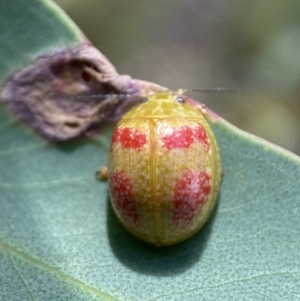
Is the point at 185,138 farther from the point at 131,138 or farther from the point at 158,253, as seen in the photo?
the point at 158,253

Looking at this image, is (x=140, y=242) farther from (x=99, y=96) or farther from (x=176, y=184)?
(x=99, y=96)

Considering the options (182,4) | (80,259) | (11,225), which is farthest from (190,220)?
(182,4)

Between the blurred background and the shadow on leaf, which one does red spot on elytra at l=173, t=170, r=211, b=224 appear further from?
the blurred background

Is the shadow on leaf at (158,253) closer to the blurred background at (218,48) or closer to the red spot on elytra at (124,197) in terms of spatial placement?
the red spot on elytra at (124,197)

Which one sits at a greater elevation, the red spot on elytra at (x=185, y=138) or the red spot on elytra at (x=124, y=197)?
the red spot on elytra at (x=185, y=138)

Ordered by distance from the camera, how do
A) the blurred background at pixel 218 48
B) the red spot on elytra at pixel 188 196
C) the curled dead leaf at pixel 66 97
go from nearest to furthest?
the red spot on elytra at pixel 188 196
the curled dead leaf at pixel 66 97
the blurred background at pixel 218 48

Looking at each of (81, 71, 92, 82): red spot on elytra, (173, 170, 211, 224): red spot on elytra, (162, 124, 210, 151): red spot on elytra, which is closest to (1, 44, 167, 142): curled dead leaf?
(81, 71, 92, 82): red spot on elytra

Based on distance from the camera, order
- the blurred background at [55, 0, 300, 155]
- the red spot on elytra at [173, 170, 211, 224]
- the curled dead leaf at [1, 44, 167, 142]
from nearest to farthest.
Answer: the red spot on elytra at [173, 170, 211, 224] < the curled dead leaf at [1, 44, 167, 142] < the blurred background at [55, 0, 300, 155]

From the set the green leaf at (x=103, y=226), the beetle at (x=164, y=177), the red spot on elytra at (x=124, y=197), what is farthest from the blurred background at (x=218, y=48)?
the red spot on elytra at (x=124, y=197)

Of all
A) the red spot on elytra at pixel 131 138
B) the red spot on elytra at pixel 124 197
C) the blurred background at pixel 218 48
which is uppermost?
the red spot on elytra at pixel 131 138
